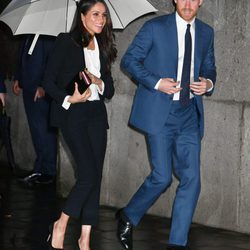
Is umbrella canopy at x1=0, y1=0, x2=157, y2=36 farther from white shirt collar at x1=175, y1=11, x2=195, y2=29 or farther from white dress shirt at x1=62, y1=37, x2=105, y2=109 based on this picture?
white dress shirt at x1=62, y1=37, x2=105, y2=109

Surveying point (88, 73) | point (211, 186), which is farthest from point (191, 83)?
point (211, 186)

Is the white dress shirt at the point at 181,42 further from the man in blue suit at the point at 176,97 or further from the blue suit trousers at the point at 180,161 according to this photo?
the blue suit trousers at the point at 180,161

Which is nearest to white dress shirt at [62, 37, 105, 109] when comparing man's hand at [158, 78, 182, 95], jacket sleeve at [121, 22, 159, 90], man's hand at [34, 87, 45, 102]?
jacket sleeve at [121, 22, 159, 90]

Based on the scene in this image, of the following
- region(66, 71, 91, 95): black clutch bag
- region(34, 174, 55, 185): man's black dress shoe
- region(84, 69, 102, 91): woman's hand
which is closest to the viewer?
region(66, 71, 91, 95): black clutch bag

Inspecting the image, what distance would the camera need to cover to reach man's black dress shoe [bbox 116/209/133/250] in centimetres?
805

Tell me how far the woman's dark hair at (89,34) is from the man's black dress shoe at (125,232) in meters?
1.33

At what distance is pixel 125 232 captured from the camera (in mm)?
8125

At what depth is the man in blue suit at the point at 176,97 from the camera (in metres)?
7.79

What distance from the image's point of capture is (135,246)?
320 inches

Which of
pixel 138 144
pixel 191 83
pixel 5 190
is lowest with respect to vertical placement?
pixel 5 190

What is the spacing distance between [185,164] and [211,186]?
1.02 metres

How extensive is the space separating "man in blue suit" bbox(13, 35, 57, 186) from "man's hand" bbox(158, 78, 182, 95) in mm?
3831

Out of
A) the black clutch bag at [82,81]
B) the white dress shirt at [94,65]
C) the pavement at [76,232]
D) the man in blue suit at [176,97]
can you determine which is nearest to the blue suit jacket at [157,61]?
the man in blue suit at [176,97]

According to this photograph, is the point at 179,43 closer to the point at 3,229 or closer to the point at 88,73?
the point at 88,73
